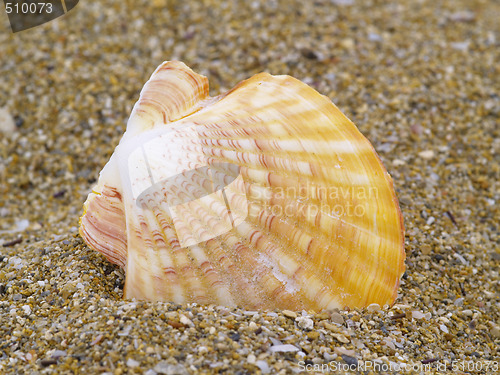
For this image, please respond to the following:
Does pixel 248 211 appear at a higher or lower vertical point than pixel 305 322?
higher

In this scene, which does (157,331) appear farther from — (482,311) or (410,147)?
(410,147)

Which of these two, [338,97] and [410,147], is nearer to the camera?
[410,147]

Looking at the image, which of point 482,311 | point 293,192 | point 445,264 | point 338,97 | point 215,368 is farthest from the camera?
point 338,97

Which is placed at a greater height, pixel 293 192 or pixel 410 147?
pixel 293 192

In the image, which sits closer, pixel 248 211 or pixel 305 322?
pixel 305 322

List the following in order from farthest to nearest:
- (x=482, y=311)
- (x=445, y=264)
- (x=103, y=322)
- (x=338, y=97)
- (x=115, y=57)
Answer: (x=115, y=57) < (x=338, y=97) < (x=445, y=264) < (x=482, y=311) < (x=103, y=322)

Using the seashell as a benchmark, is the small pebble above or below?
below

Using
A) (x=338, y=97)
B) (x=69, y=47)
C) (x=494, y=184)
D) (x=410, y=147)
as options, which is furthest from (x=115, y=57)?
(x=494, y=184)

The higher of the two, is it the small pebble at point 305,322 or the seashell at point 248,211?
the seashell at point 248,211
